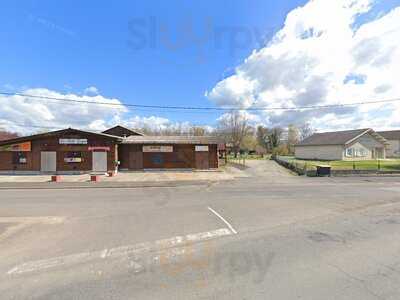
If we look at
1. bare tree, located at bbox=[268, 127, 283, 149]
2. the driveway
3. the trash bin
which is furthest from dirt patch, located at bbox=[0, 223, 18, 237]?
bare tree, located at bbox=[268, 127, 283, 149]

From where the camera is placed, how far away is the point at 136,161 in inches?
1169

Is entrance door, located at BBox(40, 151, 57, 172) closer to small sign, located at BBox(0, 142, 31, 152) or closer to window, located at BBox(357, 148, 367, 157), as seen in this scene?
small sign, located at BBox(0, 142, 31, 152)

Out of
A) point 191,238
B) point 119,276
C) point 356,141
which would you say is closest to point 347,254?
point 191,238

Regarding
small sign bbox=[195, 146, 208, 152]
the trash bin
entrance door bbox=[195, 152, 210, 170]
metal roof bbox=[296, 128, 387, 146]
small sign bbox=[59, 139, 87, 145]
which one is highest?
metal roof bbox=[296, 128, 387, 146]

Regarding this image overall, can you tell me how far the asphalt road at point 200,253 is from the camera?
3.83 m

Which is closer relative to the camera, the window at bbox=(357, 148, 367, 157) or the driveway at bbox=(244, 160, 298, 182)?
the driveway at bbox=(244, 160, 298, 182)

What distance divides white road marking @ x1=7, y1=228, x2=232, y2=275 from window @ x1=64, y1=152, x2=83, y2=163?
23926mm

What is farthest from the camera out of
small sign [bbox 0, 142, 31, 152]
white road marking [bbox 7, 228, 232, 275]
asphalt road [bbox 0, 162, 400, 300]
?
small sign [bbox 0, 142, 31, 152]

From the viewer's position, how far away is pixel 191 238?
6375 millimetres

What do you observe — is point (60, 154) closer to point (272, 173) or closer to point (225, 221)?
point (272, 173)

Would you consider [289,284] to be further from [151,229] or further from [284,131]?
[284,131]

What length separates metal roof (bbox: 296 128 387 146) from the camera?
A: 45847 millimetres

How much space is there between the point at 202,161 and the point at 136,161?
740 cm

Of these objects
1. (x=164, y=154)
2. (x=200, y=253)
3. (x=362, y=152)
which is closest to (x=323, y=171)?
(x=164, y=154)
